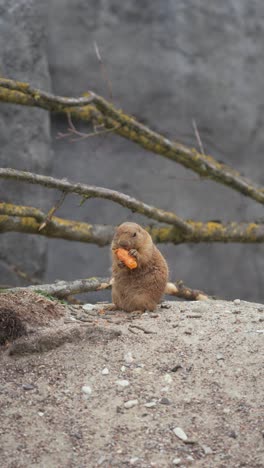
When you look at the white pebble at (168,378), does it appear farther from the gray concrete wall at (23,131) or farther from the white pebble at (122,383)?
the gray concrete wall at (23,131)

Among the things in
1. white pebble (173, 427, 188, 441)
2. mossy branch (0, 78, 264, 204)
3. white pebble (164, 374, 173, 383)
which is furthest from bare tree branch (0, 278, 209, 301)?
white pebble (173, 427, 188, 441)

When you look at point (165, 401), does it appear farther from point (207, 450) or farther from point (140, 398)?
point (207, 450)

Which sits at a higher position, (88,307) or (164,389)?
(164,389)

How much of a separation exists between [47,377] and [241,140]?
582cm

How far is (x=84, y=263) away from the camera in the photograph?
8656mm

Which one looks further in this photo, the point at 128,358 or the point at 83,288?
the point at 83,288

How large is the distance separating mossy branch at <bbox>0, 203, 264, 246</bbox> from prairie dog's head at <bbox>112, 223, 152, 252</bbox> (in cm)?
120

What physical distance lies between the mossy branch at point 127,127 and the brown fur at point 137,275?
6.23ft

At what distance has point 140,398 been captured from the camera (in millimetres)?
3705

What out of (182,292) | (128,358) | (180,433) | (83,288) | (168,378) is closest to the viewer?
(180,433)

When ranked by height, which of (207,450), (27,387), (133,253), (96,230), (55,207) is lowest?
(96,230)

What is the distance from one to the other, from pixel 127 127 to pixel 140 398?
388cm

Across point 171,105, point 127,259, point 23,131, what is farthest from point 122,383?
point 171,105

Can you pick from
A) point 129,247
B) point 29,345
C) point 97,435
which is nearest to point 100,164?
point 129,247
